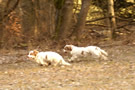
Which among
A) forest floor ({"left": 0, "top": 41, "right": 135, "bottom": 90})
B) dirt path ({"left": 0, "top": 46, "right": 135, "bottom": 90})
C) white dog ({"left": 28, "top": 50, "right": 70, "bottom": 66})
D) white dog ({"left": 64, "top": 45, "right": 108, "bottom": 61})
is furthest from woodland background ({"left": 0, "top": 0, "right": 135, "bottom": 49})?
dirt path ({"left": 0, "top": 46, "right": 135, "bottom": 90})

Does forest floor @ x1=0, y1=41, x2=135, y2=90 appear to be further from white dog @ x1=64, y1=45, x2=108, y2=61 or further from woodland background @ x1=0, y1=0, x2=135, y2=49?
woodland background @ x1=0, y1=0, x2=135, y2=49

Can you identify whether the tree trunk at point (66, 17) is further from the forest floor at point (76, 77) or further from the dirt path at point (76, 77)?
the dirt path at point (76, 77)

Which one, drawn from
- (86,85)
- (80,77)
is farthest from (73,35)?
(86,85)

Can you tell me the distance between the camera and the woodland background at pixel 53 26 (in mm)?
20230

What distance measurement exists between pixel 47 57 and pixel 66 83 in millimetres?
3255

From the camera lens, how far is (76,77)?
32.6 feet

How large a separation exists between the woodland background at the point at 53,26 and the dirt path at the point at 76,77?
759 cm

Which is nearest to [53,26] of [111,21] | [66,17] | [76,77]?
[66,17]

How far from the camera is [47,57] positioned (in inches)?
476

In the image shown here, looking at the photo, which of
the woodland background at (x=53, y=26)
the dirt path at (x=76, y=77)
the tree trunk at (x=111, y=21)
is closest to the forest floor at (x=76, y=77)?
the dirt path at (x=76, y=77)

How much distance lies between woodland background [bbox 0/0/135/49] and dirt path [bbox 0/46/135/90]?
7588mm

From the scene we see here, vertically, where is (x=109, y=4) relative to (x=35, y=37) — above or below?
above

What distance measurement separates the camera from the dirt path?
8516 mm

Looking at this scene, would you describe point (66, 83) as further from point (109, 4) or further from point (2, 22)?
point (109, 4)
